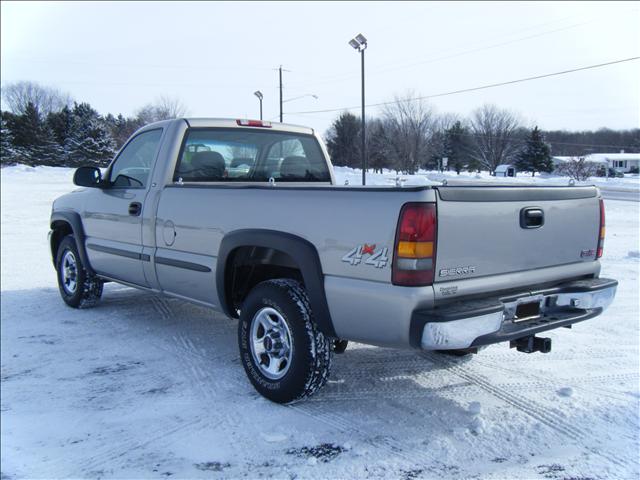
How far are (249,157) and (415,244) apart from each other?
272cm

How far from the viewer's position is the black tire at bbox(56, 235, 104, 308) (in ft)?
19.5

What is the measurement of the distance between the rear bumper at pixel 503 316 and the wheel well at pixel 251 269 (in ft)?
3.67

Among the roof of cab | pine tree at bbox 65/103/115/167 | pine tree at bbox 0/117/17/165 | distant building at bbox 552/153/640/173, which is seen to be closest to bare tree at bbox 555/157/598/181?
distant building at bbox 552/153/640/173

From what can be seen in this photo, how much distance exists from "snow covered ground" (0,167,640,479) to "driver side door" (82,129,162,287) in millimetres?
637

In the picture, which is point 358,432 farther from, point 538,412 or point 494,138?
point 494,138

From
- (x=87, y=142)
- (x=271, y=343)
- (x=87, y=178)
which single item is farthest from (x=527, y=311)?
(x=87, y=142)

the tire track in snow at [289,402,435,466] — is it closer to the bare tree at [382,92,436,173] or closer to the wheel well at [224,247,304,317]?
the wheel well at [224,247,304,317]

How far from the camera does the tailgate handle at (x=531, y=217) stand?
3260mm

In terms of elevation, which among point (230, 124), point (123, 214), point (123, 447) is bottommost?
point (123, 447)

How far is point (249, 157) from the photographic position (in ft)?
17.0

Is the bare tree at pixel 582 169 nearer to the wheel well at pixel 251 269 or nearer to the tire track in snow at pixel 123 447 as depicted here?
the wheel well at pixel 251 269

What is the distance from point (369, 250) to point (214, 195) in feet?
5.01

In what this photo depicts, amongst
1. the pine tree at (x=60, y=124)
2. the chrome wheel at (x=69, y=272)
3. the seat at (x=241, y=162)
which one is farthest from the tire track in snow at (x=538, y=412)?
the pine tree at (x=60, y=124)

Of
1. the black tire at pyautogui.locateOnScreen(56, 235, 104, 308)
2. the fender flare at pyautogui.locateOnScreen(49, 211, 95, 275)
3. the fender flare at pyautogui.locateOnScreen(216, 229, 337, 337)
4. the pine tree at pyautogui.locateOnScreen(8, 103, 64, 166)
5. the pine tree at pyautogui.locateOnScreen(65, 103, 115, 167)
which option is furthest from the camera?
the pine tree at pyautogui.locateOnScreen(8, 103, 64, 166)
